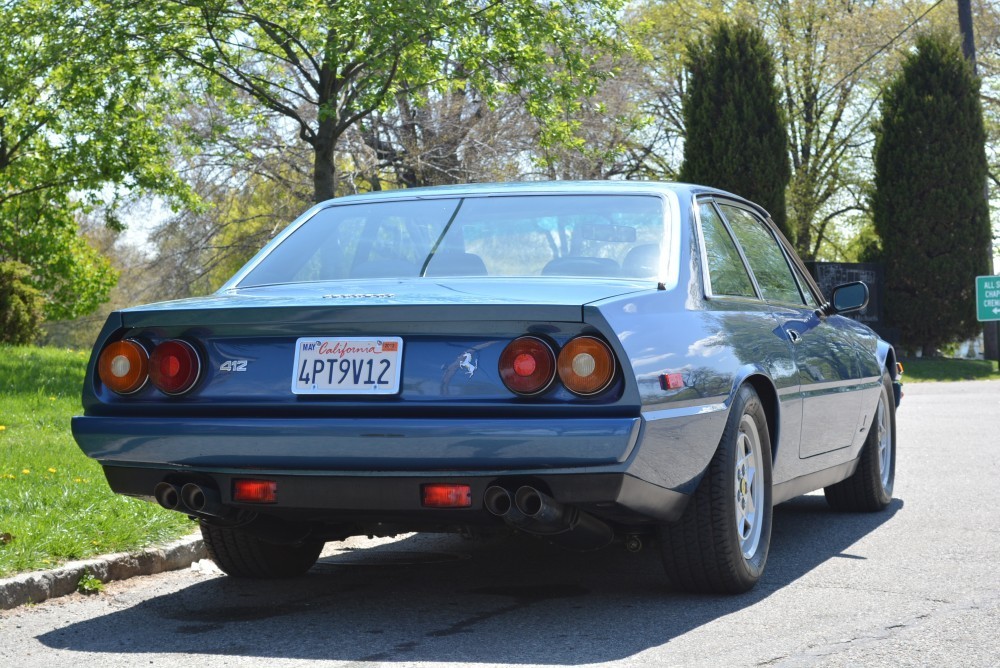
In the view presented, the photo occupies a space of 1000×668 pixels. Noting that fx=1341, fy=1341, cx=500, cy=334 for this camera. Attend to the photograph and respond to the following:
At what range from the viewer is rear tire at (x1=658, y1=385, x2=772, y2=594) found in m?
4.59

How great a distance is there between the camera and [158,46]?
18.4 meters

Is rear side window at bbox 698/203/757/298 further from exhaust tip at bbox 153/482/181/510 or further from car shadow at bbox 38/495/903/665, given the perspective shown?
exhaust tip at bbox 153/482/181/510

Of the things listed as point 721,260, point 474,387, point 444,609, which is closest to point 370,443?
point 474,387

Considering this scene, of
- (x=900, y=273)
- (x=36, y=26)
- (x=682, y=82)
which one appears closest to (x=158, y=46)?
(x=36, y=26)

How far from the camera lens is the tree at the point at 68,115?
19.3 meters

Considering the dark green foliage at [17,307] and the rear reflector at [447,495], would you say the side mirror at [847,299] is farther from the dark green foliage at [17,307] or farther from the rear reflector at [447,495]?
the dark green foliage at [17,307]

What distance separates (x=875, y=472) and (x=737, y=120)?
23700mm

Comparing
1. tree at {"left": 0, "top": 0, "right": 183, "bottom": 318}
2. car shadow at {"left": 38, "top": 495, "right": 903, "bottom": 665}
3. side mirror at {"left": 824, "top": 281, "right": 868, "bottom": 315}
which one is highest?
tree at {"left": 0, "top": 0, "right": 183, "bottom": 318}

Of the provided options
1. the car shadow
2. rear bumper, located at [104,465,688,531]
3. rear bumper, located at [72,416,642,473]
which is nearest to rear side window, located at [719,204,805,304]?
the car shadow

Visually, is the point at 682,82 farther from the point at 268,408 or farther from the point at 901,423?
the point at 268,408

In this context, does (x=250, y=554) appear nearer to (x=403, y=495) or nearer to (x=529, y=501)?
(x=403, y=495)

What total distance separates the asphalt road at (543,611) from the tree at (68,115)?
14639 mm

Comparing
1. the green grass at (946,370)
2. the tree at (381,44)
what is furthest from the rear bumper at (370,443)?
the green grass at (946,370)

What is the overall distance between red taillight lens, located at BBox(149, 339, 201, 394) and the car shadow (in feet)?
2.70
